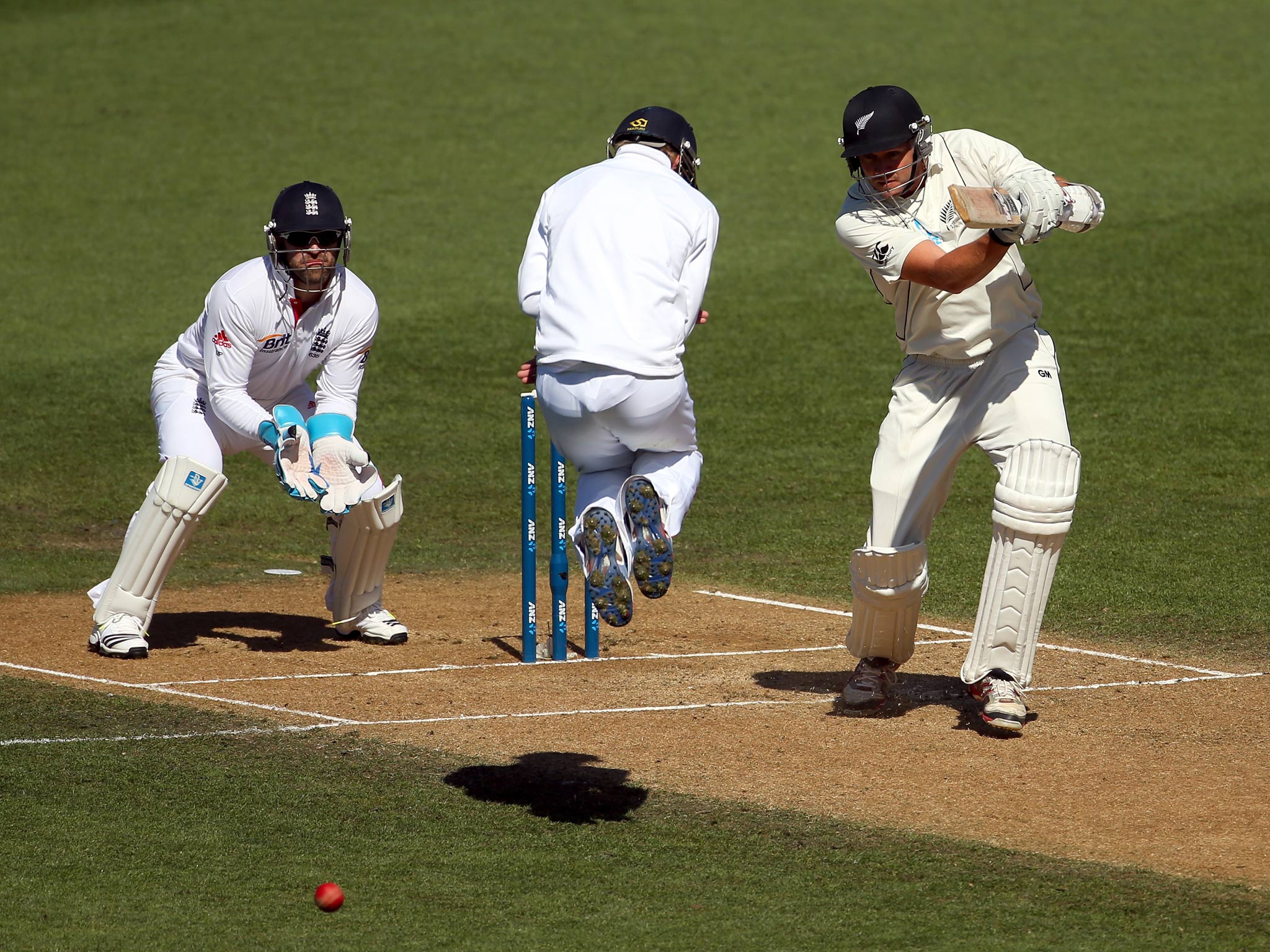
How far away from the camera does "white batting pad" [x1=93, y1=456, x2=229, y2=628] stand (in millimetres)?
7914

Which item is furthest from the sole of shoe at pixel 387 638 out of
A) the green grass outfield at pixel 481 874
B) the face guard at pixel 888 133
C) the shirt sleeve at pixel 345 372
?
the face guard at pixel 888 133

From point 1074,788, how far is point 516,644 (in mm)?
3149

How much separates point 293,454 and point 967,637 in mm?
3341

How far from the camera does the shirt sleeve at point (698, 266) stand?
5.54 m

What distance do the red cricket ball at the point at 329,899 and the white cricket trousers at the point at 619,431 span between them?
1.40 m

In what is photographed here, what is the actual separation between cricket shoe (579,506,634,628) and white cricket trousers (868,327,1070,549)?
4.99ft

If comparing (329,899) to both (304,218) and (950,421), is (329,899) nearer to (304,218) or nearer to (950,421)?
(950,421)

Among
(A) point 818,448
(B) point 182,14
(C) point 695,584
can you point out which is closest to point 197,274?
(A) point 818,448

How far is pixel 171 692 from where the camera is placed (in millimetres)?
7309

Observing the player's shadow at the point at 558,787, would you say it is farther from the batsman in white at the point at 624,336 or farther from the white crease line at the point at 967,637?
the white crease line at the point at 967,637

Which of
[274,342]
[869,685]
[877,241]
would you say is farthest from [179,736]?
[877,241]

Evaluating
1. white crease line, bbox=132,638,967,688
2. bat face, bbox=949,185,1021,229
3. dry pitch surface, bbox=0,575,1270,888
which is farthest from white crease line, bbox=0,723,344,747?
bat face, bbox=949,185,1021,229

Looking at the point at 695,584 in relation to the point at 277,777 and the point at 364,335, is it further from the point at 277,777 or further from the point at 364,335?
the point at 277,777

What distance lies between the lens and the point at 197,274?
56.4ft
